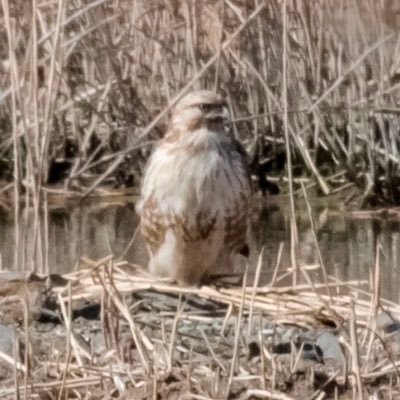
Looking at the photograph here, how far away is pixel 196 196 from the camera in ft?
23.1

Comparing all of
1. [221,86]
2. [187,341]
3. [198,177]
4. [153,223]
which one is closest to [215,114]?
[198,177]

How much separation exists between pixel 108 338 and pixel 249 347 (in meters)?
0.48

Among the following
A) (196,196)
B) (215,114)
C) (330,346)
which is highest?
(215,114)

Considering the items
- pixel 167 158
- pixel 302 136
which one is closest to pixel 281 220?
pixel 302 136

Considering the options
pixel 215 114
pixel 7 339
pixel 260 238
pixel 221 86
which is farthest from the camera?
pixel 221 86

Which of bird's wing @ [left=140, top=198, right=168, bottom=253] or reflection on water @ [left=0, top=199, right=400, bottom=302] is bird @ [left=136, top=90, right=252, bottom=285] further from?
reflection on water @ [left=0, top=199, right=400, bottom=302]

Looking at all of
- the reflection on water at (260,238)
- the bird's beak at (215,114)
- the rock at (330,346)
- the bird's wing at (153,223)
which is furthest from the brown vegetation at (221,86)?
the rock at (330,346)

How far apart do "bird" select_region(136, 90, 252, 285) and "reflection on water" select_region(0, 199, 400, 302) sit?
0.45 metres

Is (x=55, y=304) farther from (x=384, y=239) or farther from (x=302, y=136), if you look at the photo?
(x=302, y=136)

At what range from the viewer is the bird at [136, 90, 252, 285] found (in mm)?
7039

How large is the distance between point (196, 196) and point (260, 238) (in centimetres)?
218

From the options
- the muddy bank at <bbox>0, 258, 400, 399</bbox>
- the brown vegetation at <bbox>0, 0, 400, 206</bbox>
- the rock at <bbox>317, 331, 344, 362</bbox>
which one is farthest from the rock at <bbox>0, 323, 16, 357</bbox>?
the brown vegetation at <bbox>0, 0, 400, 206</bbox>

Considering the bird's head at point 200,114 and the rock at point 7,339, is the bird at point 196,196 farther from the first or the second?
the rock at point 7,339

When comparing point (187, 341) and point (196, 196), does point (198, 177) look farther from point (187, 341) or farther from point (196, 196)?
point (187, 341)
